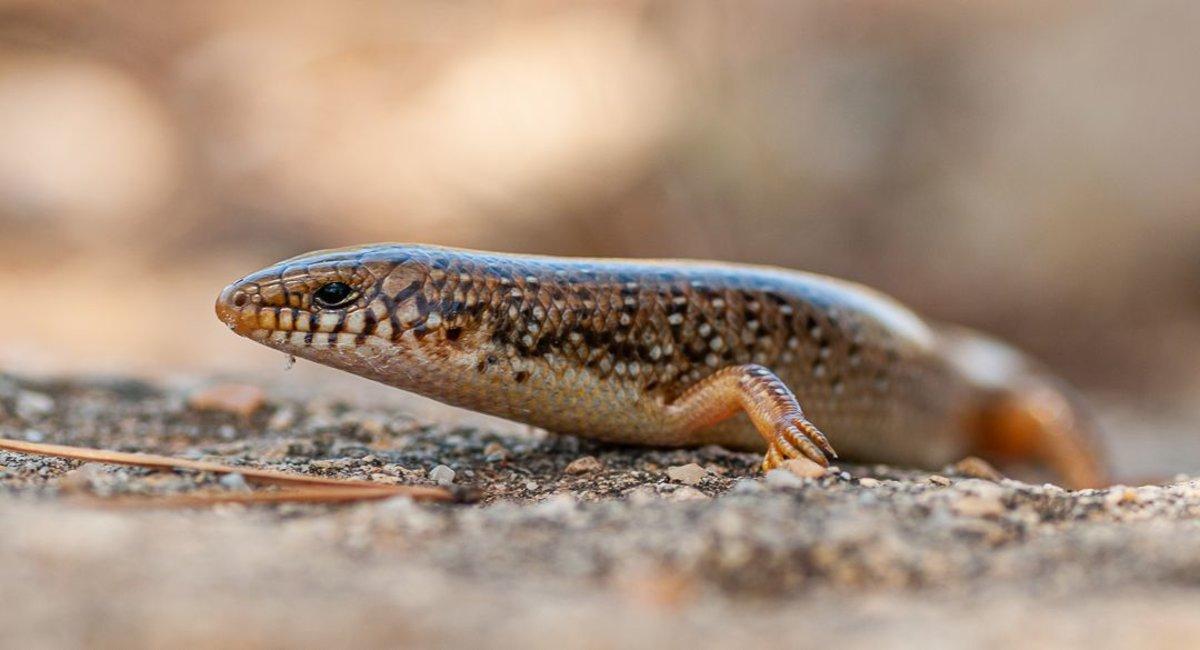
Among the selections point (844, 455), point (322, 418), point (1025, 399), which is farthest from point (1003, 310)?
point (322, 418)

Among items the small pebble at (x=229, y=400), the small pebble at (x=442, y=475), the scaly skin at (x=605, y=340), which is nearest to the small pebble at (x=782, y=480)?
the scaly skin at (x=605, y=340)

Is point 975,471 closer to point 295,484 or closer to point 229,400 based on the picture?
point 295,484

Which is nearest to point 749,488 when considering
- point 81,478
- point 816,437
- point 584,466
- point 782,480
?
point 782,480

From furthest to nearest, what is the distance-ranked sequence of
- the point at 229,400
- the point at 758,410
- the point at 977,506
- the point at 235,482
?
the point at 229,400, the point at 758,410, the point at 235,482, the point at 977,506

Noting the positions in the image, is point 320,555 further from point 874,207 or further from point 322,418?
point 874,207

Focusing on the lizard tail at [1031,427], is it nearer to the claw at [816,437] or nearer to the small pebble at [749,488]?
the claw at [816,437]
